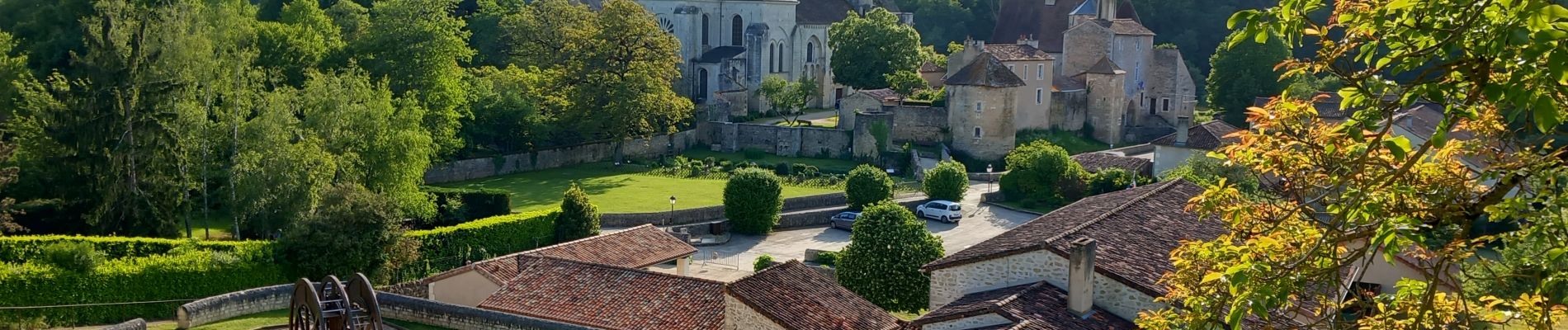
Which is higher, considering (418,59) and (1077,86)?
(418,59)

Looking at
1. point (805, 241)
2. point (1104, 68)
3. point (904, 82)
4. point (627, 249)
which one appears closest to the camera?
point (627, 249)

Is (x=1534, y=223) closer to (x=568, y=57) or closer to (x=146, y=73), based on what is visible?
(x=146, y=73)

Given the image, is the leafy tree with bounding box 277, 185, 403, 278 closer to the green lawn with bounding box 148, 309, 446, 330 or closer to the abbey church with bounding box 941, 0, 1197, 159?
the green lawn with bounding box 148, 309, 446, 330

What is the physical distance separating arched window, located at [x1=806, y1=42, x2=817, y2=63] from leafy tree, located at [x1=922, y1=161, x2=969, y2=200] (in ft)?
84.8

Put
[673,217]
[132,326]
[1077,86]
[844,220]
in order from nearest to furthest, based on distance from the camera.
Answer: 1. [132,326]
2. [673,217]
3. [844,220]
4. [1077,86]

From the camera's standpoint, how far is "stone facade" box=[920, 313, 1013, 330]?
20.1 metres

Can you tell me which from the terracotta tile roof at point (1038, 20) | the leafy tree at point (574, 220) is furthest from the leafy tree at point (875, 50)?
the leafy tree at point (574, 220)

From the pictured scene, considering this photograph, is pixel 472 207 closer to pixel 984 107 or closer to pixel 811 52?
pixel 984 107

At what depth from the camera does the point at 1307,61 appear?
9.22m

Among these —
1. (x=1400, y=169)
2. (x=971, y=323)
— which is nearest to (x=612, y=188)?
(x=971, y=323)

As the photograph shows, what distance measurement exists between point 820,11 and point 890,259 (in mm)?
43944

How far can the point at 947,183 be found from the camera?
47062 millimetres

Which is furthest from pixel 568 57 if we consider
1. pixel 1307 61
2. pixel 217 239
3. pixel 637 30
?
pixel 1307 61

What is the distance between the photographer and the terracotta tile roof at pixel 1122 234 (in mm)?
21219
